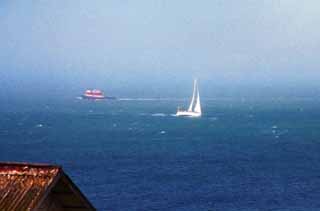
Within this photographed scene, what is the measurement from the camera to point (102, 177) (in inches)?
2226

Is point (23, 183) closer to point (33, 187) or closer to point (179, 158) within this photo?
point (33, 187)

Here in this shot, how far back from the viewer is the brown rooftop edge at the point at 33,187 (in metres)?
5.57

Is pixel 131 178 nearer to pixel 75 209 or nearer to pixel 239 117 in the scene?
pixel 75 209

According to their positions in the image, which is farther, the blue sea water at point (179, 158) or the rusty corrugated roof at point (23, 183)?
the blue sea water at point (179, 158)

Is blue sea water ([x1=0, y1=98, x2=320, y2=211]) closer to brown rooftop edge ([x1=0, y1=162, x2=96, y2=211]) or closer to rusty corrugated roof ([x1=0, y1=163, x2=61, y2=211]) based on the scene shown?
brown rooftop edge ([x1=0, y1=162, x2=96, y2=211])

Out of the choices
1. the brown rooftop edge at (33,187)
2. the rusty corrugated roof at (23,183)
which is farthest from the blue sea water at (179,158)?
the rusty corrugated roof at (23,183)

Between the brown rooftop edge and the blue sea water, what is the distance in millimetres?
39850

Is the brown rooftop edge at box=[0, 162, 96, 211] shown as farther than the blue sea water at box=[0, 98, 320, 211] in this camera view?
No

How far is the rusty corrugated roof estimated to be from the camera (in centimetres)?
556

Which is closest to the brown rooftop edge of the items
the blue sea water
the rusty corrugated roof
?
the rusty corrugated roof

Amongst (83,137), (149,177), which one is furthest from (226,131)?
(149,177)

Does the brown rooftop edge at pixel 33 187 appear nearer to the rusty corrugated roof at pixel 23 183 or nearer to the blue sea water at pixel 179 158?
the rusty corrugated roof at pixel 23 183

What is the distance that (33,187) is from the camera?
5.70 meters

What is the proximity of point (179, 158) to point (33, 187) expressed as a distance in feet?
209
